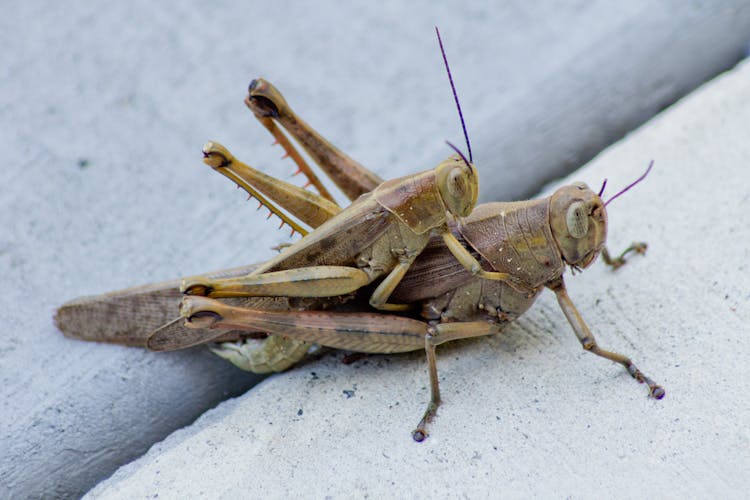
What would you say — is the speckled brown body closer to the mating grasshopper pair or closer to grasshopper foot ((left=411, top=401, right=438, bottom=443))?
the mating grasshopper pair

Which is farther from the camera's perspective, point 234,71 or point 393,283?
point 234,71

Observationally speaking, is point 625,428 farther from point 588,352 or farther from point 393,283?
point 393,283

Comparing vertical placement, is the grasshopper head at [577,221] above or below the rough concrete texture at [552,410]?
above

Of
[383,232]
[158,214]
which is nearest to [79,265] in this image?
[158,214]

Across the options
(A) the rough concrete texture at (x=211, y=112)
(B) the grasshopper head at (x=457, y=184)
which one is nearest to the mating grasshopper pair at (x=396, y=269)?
(B) the grasshopper head at (x=457, y=184)

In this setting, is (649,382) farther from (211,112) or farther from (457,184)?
(211,112)

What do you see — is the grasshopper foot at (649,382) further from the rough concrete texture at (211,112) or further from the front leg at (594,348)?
the rough concrete texture at (211,112)
